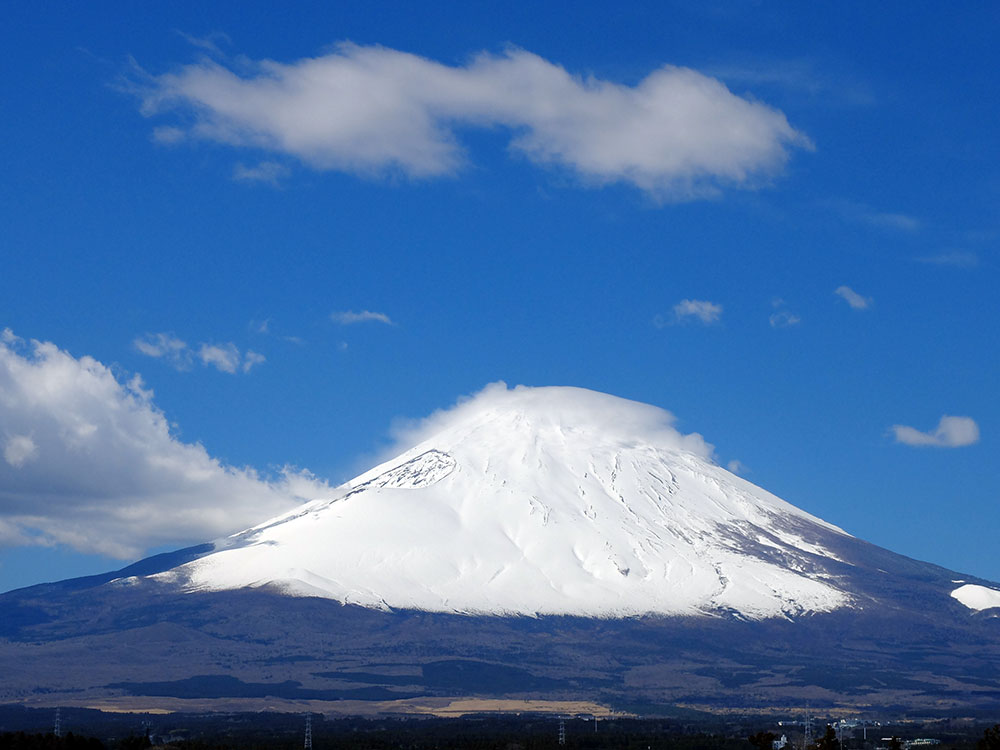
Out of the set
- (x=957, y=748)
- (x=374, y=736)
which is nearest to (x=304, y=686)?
(x=374, y=736)

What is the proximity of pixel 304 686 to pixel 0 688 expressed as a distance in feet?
131

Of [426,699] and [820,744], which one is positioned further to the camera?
[426,699]

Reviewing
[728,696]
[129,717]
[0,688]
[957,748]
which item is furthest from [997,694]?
[0,688]

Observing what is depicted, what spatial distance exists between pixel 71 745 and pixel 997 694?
14407 centimetres

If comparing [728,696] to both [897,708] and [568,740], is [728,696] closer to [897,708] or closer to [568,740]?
[897,708]

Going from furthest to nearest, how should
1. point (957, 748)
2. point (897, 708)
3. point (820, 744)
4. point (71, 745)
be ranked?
point (897, 708), point (957, 748), point (820, 744), point (71, 745)

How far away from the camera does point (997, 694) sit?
644 ft

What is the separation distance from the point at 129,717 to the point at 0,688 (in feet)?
150

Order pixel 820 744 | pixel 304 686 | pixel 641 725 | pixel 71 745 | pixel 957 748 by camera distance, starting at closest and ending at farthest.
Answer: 1. pixel 71 745
2. pixel 820 744
3. pixel 957 748
4. pixel 641 725
5. pixel 304 686

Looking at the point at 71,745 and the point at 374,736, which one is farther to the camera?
the point at 374,736

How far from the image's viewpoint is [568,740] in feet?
396

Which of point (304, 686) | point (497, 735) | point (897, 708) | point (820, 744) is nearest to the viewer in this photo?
point (820, 744)

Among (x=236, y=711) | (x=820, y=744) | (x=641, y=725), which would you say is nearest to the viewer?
(x=820, y=744)

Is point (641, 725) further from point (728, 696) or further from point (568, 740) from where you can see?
point (728, 696)
